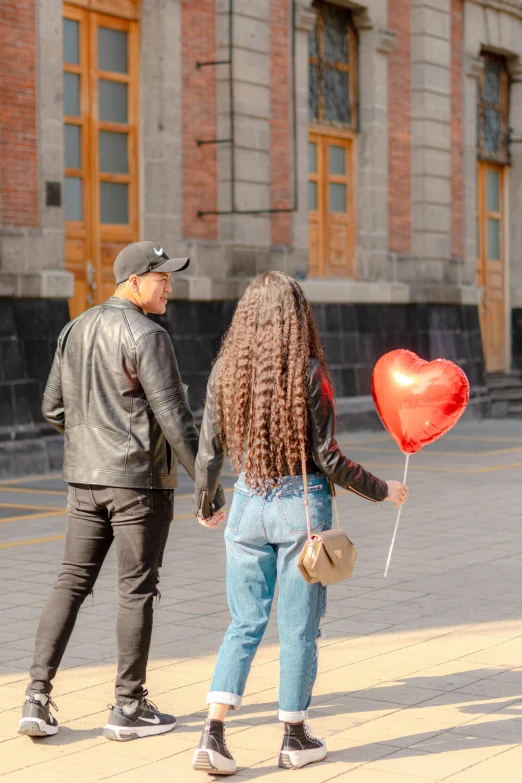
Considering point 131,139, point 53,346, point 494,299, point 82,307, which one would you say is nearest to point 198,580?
point 53,346

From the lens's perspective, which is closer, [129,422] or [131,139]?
[129,422]

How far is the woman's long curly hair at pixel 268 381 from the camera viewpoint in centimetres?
463

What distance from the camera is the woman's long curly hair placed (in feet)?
15.2

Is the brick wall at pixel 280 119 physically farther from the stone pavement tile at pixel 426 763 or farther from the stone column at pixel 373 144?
the stone pavement tile at pixel 426 763

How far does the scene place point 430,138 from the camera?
21.8 meters

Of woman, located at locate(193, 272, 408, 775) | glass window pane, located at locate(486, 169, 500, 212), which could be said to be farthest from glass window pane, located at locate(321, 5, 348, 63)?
woman, located at locate(193, 272, 408, 775)

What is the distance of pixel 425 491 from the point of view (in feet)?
42.4

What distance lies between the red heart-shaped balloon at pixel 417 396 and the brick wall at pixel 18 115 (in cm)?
966

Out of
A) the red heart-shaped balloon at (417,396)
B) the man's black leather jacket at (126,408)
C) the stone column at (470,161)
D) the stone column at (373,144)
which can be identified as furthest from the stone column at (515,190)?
the man's black leather jacket at (126,408)

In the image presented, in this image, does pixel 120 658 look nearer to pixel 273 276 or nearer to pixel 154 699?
pixel 154 699

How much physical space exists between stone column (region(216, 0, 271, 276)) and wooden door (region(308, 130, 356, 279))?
188 cm

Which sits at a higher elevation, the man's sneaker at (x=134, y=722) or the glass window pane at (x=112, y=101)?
the glass window pane at (x=112, y=101)

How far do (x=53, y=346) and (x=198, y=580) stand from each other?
23.0 feet

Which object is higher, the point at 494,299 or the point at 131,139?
the point at 131,139
